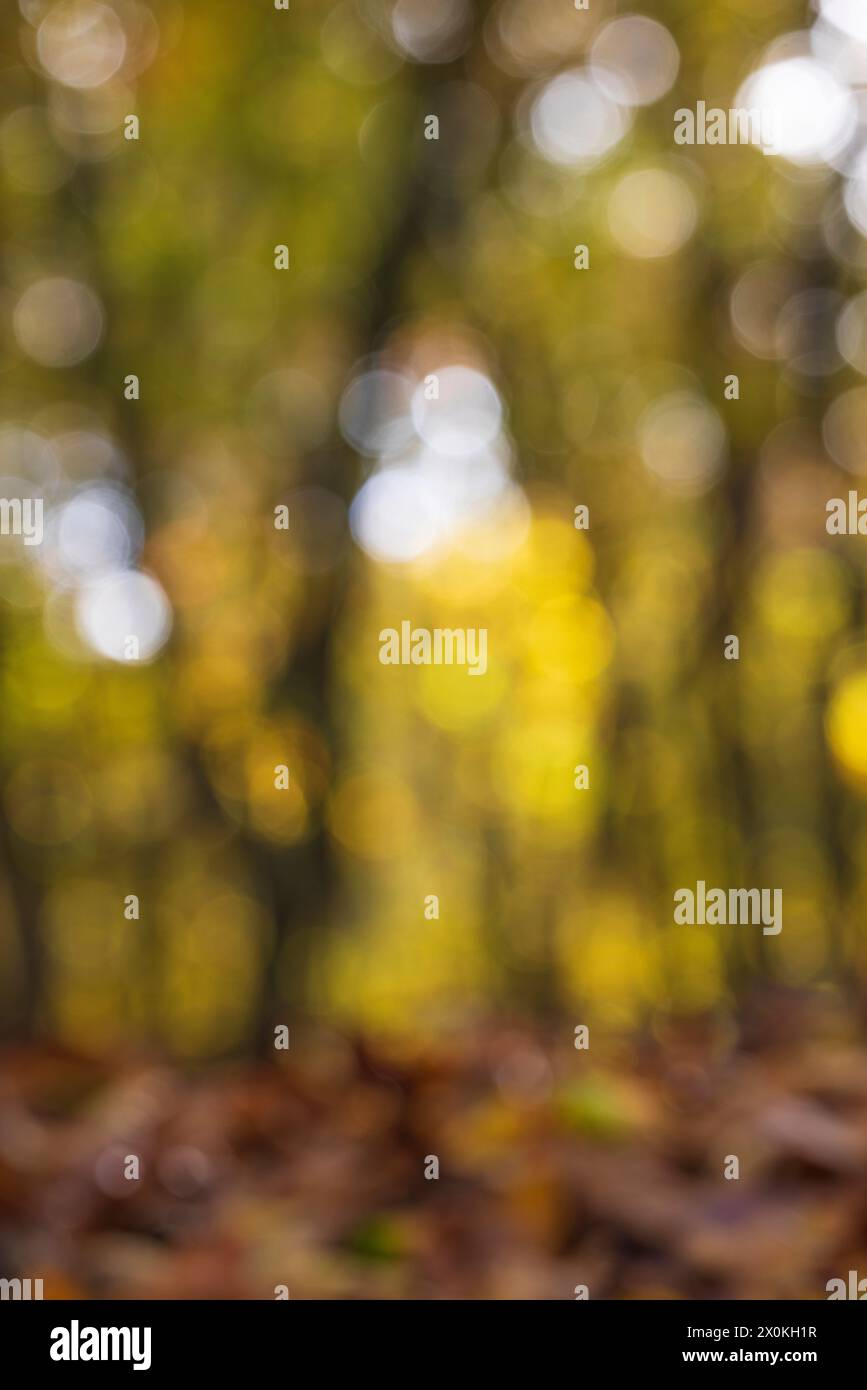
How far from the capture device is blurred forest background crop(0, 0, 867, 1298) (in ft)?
6.84

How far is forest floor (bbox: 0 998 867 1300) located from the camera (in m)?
1.87

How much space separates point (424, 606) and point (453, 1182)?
6.30 m

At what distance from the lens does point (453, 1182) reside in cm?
214

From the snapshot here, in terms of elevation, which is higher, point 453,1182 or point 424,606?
point 424,606

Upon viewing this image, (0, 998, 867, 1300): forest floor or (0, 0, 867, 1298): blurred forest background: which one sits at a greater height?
(0, 0, 867, 1298): blurred forest background

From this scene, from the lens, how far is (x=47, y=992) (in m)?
4.70

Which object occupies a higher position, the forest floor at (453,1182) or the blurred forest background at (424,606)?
the blurred forest background at (424,606)

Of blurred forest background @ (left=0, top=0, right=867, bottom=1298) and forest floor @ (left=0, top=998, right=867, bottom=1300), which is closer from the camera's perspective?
forest floor @ (left=0, top=998, right=867, bottom=1300)

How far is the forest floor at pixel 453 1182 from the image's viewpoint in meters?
1.87

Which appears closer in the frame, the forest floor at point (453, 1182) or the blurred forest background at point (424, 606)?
the forest floor at point (453, 1182)

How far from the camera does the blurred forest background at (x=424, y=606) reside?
2084 mm

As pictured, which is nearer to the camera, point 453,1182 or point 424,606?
point 453,1182

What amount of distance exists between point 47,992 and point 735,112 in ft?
14.4
